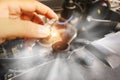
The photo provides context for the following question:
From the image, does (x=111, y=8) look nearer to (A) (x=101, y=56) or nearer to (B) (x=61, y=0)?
(B) (x=61, y=0)

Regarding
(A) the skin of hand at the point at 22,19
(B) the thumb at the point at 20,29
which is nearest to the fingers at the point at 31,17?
(A) the skin of hand at the point at 22,19

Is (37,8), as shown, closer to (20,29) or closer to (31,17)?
(31,17)

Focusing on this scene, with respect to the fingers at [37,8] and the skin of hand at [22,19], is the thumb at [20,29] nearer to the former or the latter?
the skin of hand at [22,19]

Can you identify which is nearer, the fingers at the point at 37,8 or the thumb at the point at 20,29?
the thumb at the point at 20,29

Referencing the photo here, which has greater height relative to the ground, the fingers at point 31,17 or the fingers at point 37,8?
the fingers at point 37,8

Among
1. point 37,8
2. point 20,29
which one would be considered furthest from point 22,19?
point 20,29

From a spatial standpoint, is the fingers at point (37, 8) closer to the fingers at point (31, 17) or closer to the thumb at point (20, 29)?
the fingers at point (31, 17)
